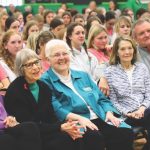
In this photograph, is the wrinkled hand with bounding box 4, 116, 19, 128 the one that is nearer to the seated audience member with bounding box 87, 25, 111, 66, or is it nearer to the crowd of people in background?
the crowd of people in background

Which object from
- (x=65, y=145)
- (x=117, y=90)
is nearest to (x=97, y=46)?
(x=117, y=90)

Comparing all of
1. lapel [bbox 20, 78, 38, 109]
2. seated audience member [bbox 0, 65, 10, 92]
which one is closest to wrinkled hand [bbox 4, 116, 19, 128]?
lapel [bbox 20, 78, 38, 109]

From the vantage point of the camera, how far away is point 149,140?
12.7 ft

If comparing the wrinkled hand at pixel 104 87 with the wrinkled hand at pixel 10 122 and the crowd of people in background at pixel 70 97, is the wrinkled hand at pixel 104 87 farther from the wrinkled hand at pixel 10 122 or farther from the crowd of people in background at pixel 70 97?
the wrinkled hand at pixel 10 122

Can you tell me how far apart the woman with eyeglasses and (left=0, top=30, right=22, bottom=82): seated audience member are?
0.74 m

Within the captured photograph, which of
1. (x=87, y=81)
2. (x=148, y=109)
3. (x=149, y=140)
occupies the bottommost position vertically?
(x=149, y=140)

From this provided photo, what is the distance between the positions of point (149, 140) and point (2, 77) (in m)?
1.51

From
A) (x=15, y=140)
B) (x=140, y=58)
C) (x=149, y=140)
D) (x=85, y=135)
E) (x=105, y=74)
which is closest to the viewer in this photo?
(x=15, y=140)

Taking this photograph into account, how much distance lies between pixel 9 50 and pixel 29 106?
120 cm

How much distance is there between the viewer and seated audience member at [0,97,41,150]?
316 cm

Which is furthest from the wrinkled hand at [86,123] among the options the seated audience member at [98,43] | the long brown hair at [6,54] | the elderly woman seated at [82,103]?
the seated audience member at [98,43]

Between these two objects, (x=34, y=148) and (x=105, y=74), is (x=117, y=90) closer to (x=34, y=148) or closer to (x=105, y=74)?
(x=105, y=74)

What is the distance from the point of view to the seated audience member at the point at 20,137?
10.4ft

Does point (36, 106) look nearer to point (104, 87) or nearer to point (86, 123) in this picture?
point (86, 123)
